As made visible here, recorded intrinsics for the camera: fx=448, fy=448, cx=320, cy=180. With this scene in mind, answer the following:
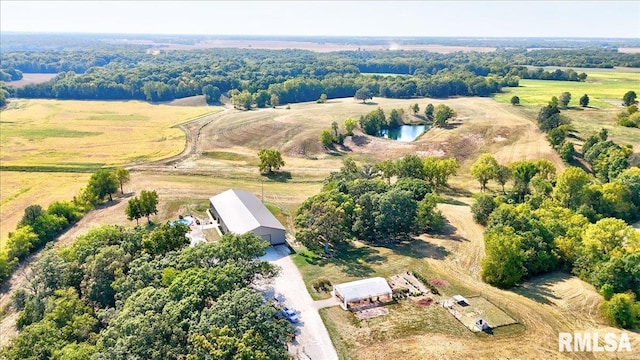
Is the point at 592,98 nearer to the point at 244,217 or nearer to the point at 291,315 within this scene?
the point at 244,217

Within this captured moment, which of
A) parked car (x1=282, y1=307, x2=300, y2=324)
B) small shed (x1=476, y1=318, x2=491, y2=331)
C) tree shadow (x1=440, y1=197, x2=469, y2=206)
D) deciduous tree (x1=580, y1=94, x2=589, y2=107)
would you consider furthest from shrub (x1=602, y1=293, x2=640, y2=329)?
deciduous tree (x1=580, y1=94, x2=589, y2=107)

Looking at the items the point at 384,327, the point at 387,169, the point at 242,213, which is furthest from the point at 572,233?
the point at 242,213

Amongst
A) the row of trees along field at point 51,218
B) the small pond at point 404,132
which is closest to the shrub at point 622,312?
the row of trees along field at point 51,218

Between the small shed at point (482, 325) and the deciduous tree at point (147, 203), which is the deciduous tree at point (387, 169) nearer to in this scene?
the deciduous tree at point (147, 203)

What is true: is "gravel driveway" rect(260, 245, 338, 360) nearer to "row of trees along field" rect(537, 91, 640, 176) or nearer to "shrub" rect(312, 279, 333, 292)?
"shrub" rect(312, 279, 333, 292)

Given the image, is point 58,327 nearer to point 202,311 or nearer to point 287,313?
point 202,311

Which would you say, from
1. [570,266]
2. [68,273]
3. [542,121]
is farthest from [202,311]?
[542,121]

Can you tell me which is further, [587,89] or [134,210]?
[587,89]
